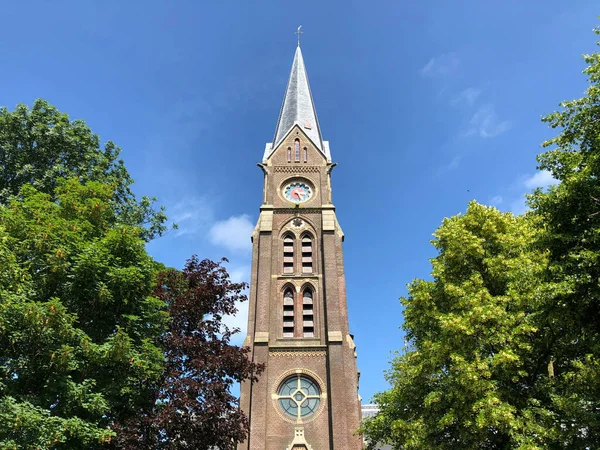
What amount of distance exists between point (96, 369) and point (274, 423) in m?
15.2

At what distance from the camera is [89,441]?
11.3m

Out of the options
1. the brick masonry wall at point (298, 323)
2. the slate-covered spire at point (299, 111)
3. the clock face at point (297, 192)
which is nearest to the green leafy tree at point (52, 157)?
the brick masonry wall at point (298, 323)

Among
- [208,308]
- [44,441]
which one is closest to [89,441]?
[44,441]

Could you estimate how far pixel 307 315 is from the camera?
29250mm

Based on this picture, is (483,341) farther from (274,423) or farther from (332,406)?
(274,423)

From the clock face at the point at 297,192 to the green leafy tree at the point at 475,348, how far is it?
1792 cm

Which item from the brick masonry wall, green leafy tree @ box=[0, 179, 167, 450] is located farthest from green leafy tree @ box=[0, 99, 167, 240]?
the brick masonry wall

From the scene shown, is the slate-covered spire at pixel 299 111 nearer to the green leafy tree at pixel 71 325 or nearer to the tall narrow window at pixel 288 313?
the tall narrow window at pixel 288 313

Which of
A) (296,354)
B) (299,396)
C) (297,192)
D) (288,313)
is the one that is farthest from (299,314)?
(297,192)

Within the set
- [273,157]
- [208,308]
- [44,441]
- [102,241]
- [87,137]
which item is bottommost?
[44,441]

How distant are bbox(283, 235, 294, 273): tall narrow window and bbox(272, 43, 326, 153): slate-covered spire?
29.2ft

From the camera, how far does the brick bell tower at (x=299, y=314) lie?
987 inches

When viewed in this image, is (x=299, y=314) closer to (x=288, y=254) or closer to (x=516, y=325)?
(x=288, y=254)

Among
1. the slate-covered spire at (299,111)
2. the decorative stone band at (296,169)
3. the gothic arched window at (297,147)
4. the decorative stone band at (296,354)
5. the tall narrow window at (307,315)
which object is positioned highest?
the slate-covered spire at (299,111)
